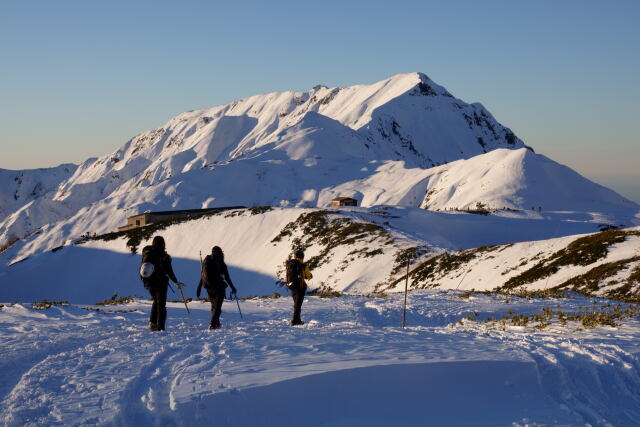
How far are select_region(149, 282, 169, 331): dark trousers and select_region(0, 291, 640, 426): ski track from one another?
520 mm

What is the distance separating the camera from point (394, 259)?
45.0 m

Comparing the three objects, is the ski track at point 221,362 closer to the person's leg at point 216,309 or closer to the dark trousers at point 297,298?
the person's leg at point 216,309

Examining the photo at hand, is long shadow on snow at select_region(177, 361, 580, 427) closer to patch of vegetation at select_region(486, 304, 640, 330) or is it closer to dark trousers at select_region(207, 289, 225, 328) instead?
patch of vegetation at select_region(486, 304, 640, 330)

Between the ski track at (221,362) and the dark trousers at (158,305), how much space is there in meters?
0.52

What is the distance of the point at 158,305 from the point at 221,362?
5.62 m

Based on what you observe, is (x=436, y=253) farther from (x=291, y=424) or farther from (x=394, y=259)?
(x=291, y=424)

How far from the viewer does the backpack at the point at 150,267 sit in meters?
14.6

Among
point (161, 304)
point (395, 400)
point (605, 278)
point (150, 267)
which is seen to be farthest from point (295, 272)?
point (605, 278)

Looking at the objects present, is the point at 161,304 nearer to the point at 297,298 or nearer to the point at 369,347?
the point at 297,298

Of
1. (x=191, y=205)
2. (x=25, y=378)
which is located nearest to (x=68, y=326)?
(x=25, y=378)

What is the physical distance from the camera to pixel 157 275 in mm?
14859

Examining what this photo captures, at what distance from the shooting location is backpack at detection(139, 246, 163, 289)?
1460 cm

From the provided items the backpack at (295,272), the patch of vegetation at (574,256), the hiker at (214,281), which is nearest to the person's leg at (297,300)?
the backpack at (295,272)

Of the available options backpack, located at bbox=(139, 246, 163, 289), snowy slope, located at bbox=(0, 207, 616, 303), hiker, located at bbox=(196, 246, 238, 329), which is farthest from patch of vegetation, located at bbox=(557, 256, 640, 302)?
backpack, located at bbox=(139, 246, 163, 289)
